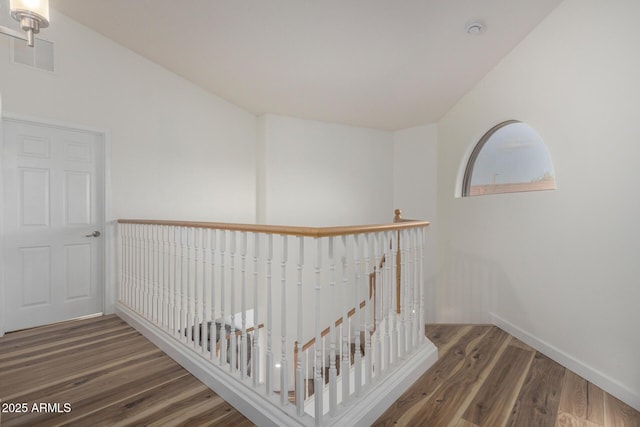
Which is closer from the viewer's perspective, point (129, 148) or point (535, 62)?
point (535, 62)

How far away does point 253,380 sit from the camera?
173cm

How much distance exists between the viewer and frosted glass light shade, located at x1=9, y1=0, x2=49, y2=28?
1375mm

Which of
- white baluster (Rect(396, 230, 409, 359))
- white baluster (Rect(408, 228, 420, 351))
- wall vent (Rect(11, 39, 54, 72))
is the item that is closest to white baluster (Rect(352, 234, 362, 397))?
white baluster (Rect(396, 230, 409, 359))

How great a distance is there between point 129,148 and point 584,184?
4086 millimetres

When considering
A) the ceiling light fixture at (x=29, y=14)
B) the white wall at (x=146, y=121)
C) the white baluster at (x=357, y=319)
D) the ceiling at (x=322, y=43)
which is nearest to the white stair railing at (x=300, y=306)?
the white baluster at (x=357, y=319)

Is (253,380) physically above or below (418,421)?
above

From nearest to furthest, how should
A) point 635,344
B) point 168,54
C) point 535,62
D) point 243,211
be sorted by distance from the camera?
point 635,344
point 535,62
point 168,54
point 243,211

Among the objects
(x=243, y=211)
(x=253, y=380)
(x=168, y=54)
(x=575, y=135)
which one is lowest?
(x=253, y=380)

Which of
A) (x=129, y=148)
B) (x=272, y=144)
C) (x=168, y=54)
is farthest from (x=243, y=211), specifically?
(x=168, y=54)

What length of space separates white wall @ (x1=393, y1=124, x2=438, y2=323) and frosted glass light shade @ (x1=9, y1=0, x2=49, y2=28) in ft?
14.0

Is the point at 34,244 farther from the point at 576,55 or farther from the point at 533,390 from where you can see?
the point at 576,55

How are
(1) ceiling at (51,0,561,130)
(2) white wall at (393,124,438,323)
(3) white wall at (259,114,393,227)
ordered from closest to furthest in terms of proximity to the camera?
(1) ceiling at (51,0,561,130) → (3) white wall at (259,114,393,227) → (2) white wall at (393,124,438,323)

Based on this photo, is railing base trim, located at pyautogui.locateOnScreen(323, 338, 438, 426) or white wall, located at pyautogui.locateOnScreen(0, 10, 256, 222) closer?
railing base trim, located at pyautogui.locateOnScreen(323, 338, 438, 426)

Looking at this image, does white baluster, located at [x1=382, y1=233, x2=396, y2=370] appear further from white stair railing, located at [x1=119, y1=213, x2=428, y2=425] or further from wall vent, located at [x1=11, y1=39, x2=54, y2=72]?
wall vent, located at [x1=11, y1=39, x2=54, y2=72]
